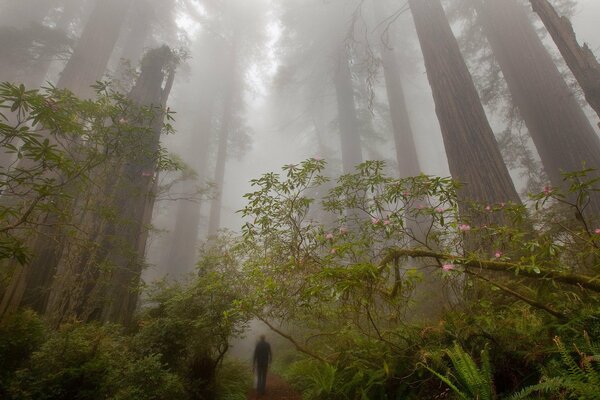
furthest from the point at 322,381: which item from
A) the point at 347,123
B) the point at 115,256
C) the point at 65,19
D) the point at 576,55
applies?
the point at 65,19

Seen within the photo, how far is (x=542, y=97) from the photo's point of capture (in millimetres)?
Result: 6379

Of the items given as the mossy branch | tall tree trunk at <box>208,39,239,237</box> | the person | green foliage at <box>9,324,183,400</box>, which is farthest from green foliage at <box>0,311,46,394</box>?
tall tree trunk at <box>208,39,239,237</box>

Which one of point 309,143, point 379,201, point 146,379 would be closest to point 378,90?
point 309,143

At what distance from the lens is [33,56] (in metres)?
10.9

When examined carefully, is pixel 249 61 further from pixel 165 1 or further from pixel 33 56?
pixel 33 56

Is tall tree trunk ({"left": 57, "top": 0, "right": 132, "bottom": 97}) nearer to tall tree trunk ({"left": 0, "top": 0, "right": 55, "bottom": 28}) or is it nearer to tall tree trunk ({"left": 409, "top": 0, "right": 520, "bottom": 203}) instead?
tall tree trunk ({"left": 0, "top": 0, "right": 55, "bottom": 28})

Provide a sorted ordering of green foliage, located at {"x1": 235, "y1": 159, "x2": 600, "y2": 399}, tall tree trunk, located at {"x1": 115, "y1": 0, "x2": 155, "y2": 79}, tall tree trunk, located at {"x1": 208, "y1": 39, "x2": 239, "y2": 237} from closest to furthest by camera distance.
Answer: green foliage, located at {"x1": 235, "y1": 159, "x2": 600, "y2": 399}, tall tree trunk, located at {"x1": 115, "y1": 0, "x2": 155, "y2": 79}, tall tree trunk, located at {"x1": 208, "y1": 39, "x2": 239, "y2": 237}

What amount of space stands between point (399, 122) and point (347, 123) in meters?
2.68

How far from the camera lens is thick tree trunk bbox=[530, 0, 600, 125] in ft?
12.1

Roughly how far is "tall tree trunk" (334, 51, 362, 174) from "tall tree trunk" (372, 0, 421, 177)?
1.85 meters

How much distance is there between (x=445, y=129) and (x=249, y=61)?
2070 cm

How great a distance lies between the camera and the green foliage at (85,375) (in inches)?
98.4

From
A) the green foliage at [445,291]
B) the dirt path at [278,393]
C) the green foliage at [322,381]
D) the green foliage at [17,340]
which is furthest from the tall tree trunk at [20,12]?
the green foliage at [322,381]

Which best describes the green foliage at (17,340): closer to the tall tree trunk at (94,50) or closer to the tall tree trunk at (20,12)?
the tall tree trunk at (94,50)
